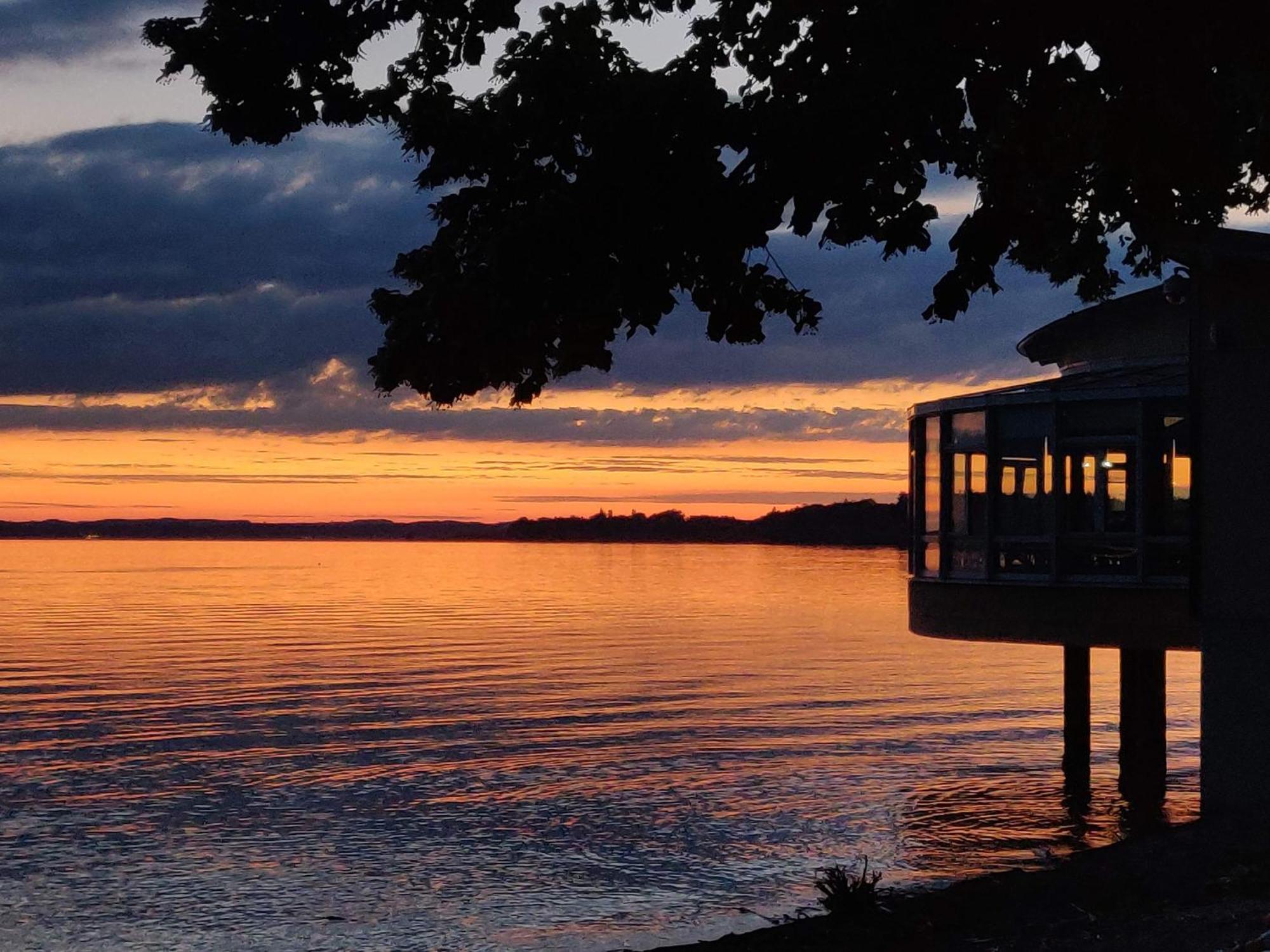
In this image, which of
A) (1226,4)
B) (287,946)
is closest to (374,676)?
(287,946)

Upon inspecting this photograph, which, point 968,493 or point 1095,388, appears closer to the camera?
point 1095,388

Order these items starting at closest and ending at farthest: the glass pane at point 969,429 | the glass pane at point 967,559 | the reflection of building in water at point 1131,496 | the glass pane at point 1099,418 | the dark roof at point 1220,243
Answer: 1. the dark roof at point 1220,243
2. the reflection of building in water at point 1131,496
3. the glass pane at point 1099,418
4. the glass pane at point 969,429
5. the glass pane at point 967,559

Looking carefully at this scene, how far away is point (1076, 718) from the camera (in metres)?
28.4

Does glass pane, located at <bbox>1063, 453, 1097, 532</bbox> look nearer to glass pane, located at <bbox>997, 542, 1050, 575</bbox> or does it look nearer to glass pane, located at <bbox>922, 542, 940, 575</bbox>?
glass pane, located at <bbox>997, 542, 1050, 575</bbox>

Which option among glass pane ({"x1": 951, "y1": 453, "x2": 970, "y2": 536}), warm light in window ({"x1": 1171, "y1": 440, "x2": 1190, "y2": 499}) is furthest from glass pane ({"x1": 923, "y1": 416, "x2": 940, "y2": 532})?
warm light in window ({"x1": 1171, "y1": 440, "x2": 1190, "y2": 499})

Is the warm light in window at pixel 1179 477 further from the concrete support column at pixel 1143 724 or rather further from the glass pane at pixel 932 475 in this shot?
the concrete support column at pixel 1143 724

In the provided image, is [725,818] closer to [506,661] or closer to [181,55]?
[181,55]

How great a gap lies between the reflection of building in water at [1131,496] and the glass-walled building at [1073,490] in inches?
0.9

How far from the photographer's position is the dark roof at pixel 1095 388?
19953 millimetres

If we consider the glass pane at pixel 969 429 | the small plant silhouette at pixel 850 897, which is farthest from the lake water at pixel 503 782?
the glass pane at pixel 969 429

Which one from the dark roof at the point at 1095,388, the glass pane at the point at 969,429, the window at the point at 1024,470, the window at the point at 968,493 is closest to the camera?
the dark roof at the point at 1095,388

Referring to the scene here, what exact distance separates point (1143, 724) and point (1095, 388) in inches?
315

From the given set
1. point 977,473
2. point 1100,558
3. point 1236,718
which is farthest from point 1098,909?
point 977,473

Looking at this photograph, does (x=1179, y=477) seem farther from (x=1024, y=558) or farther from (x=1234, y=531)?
(x=1234, y=531)
